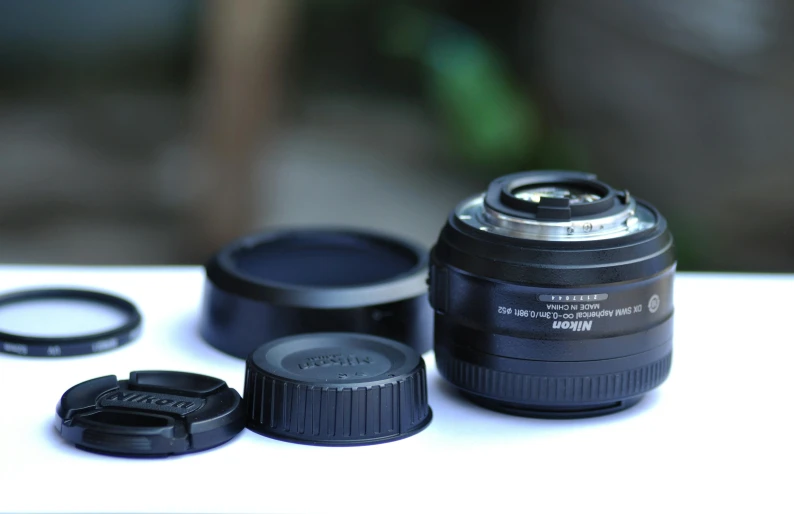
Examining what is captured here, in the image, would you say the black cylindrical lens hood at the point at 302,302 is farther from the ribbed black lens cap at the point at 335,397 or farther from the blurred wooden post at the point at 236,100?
the blurred wooden post at the point at 236,100

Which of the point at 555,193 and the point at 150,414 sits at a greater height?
the point at 555,193

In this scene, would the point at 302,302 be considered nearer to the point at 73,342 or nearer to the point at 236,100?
the point at 73,342

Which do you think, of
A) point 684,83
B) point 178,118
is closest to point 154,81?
point 178,118

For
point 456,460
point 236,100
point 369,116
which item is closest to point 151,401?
point 456,460

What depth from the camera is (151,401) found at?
0.94 metres

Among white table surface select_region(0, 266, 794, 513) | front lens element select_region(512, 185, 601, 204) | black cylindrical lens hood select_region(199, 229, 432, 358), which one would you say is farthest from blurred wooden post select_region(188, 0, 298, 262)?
front lens element select_region(512, 185, 601, 204)

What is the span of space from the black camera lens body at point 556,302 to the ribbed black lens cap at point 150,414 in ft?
0.68

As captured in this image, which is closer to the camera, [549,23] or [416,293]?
[416,293]

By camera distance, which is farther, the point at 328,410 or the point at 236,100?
the point at 236,100

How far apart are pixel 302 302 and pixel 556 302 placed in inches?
10.5

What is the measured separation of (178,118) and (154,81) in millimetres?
140

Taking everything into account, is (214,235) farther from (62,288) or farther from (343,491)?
(343,491)

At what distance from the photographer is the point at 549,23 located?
3.22 m

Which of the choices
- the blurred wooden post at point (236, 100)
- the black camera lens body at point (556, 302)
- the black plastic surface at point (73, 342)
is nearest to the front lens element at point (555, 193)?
the black camera lens body at point (556, 302)
